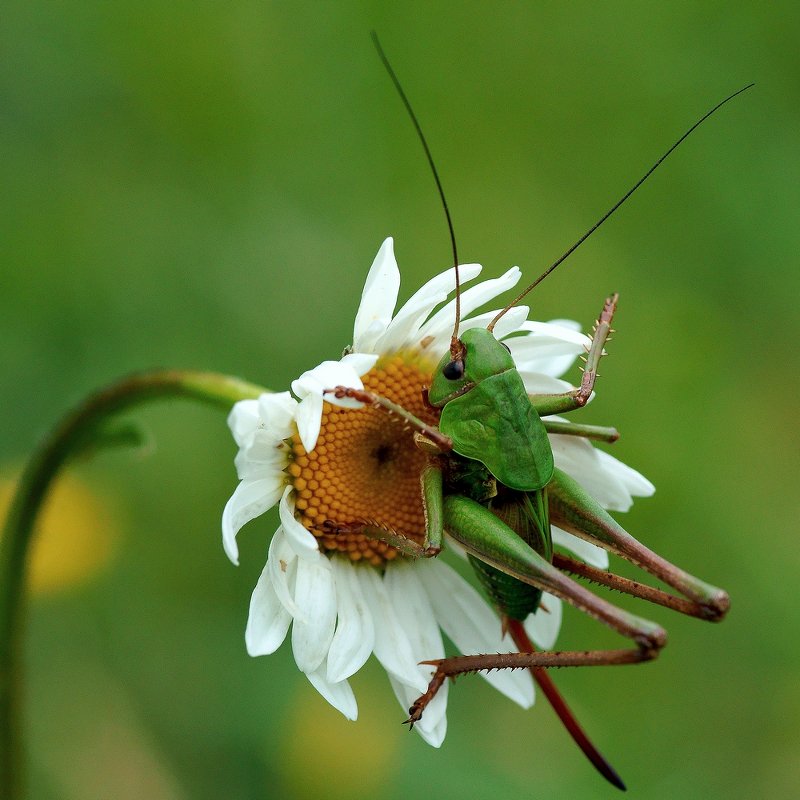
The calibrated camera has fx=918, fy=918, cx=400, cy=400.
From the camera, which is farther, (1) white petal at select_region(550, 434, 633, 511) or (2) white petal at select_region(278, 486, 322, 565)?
(1) white petal at select_region(550, 434, 633, 511)

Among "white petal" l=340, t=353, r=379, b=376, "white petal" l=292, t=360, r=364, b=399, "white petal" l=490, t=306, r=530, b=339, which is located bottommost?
"white petal" l=292, t=360, r=364, b=399

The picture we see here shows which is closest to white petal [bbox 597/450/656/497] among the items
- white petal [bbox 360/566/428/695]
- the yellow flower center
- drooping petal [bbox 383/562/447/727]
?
the yellow flower center

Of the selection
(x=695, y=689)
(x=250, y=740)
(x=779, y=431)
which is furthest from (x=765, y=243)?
(x=250, y=740)

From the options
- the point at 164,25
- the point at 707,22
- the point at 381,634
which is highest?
the point at 707,22

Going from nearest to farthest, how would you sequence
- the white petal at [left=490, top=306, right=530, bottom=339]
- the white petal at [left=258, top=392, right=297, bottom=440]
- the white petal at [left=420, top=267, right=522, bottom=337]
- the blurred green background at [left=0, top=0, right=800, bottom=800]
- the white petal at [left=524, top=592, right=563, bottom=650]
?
the white petal at [left=258, top=392, right=297, bottom=440], the white petal at [left=420, top=267, right=522, bottom=337], the white petal at [left=490, top=306, right=530, bottom=339], the white petal at [left=524, top=592, right=563, bottom=650], the blurred green background at [left=0, top=0, right=800, bottom=800]

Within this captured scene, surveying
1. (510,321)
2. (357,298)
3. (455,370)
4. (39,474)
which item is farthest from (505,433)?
(357,298)

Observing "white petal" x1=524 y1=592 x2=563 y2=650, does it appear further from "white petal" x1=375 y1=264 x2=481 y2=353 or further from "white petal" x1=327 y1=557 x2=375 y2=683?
"white petal" x1=375 y1=264 x2=481 y2=353

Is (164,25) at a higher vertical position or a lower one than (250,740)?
higher

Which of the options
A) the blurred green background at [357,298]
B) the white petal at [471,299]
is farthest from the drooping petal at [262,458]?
the blurred green background at [357,298]

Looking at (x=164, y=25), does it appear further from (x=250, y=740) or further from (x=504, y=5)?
(x=250, y=740)
